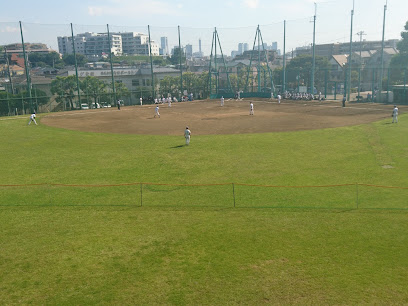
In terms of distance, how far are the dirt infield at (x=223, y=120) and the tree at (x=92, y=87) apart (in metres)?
7.61

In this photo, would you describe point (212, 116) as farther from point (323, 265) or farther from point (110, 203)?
point (323, 265)

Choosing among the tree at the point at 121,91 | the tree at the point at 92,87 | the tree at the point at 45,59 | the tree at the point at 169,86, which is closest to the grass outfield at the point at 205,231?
the tree at the point at 92,87

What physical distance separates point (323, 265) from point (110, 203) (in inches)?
392

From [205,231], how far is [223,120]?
94.1ft

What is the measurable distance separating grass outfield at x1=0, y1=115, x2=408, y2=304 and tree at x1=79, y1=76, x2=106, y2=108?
35.4 metres

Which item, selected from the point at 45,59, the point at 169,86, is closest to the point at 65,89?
the point at 169,86

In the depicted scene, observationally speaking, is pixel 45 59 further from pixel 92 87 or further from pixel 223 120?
pixel 223 120

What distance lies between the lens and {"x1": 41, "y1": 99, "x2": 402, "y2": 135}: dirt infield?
1433 inches

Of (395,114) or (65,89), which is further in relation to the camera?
(65,89)

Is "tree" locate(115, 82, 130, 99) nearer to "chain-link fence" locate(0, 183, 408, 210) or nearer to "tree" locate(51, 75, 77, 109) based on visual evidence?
"tree" locate(51, 75, 77, 109)

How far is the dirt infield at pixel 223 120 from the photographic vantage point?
1433 inches

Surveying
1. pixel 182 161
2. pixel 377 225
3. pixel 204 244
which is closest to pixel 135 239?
pixel 204 244

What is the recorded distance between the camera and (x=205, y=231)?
14109 mm

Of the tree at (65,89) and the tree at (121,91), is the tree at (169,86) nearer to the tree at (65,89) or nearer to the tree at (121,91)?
the tree at (121,91)
